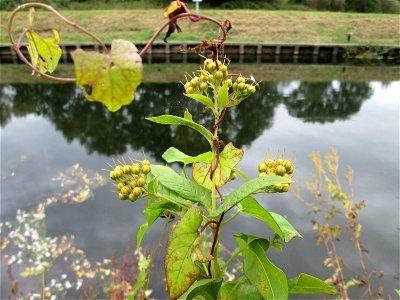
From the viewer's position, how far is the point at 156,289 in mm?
3396

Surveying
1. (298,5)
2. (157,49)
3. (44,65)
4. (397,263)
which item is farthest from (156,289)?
(298,5)

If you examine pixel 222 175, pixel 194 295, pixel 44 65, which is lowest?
pixel 194 295

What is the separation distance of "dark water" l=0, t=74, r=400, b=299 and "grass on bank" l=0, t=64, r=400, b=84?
2.14 feet

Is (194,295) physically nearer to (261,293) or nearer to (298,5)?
(261,293)

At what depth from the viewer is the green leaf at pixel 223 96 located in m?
0.64

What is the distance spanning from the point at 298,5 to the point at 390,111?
18093mm

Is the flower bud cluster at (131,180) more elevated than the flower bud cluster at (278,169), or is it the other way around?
the flower bud cluster at (278,169)

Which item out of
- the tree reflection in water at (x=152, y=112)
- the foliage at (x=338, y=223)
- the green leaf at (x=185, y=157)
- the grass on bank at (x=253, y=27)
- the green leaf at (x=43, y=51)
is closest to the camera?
the green leaf at (x=43, y=51)

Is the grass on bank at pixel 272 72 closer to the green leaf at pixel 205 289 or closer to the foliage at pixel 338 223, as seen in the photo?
the foliage at pixel 338 223

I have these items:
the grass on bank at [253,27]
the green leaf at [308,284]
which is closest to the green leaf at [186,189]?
the green leaf at [308,284]

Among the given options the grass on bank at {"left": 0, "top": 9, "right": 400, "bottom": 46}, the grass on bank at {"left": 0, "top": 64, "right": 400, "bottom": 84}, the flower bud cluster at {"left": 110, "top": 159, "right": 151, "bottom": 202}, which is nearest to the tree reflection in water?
the grass on bank at {"left": 0, "top": 64, "right": 400, "bottom": 84}

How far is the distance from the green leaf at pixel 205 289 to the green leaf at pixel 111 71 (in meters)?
0.37

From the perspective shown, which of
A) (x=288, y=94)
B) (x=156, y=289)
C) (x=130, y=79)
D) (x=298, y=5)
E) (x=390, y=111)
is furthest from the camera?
(x=298, y=5)

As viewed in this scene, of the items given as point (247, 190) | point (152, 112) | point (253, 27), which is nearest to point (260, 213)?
point (247, 190)
